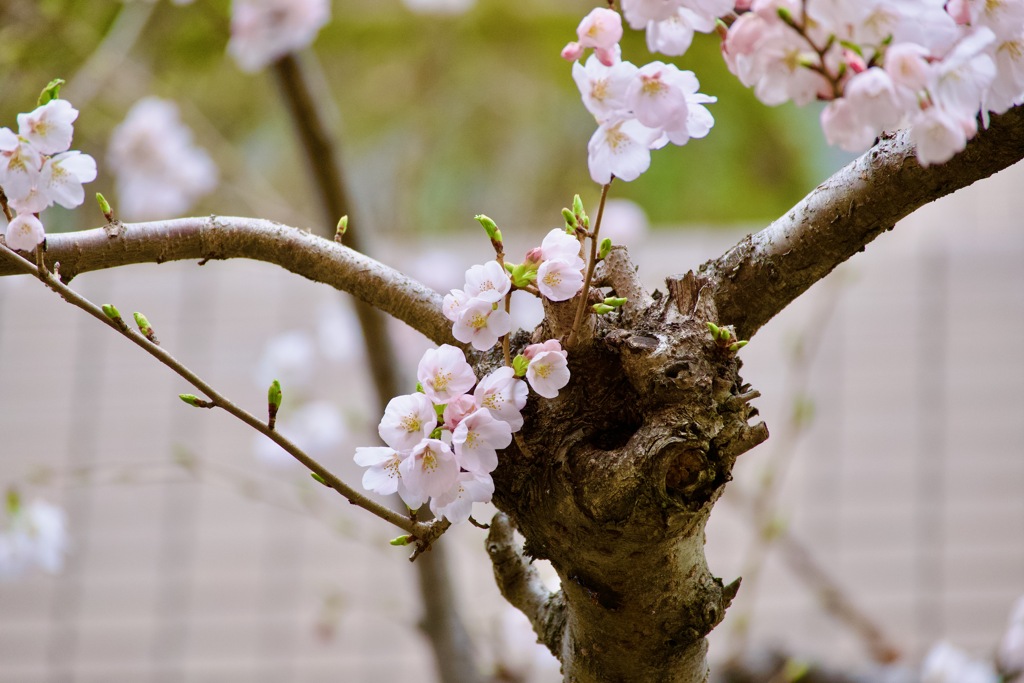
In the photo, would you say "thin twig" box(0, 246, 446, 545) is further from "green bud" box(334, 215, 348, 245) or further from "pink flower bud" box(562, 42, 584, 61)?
"pink flower bud" box(562, 42, 584, 61)

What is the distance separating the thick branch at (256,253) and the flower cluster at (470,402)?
83 millimetres

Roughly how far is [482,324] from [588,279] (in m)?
0.07

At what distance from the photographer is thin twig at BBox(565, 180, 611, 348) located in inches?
18.7

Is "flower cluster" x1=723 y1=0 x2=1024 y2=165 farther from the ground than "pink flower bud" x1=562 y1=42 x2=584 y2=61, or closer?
closer

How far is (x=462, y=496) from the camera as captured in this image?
1.62ft

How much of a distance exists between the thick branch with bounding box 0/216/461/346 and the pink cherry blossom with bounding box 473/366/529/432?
0.27 feet

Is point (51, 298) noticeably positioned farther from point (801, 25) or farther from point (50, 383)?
point (801, 25)

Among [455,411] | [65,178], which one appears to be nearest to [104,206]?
[65,178]

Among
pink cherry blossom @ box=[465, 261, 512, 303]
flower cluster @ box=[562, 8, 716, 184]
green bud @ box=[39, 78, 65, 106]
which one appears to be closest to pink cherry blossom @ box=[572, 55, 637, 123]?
flower cluster @ box=[562, 8, 716, 184]

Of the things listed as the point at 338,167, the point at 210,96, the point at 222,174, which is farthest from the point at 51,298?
the point at 338,167

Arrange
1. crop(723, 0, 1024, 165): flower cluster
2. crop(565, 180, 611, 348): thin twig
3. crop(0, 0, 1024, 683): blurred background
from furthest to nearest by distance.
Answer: crop(0, 0, 1024, 683): blurred background → crop(565, 180, 611, 348): thin twig → crop(723, 0, 1024, 165): flower cluster

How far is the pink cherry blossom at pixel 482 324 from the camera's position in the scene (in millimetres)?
489

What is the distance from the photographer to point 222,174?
2109 mm

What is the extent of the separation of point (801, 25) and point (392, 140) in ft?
9.57
